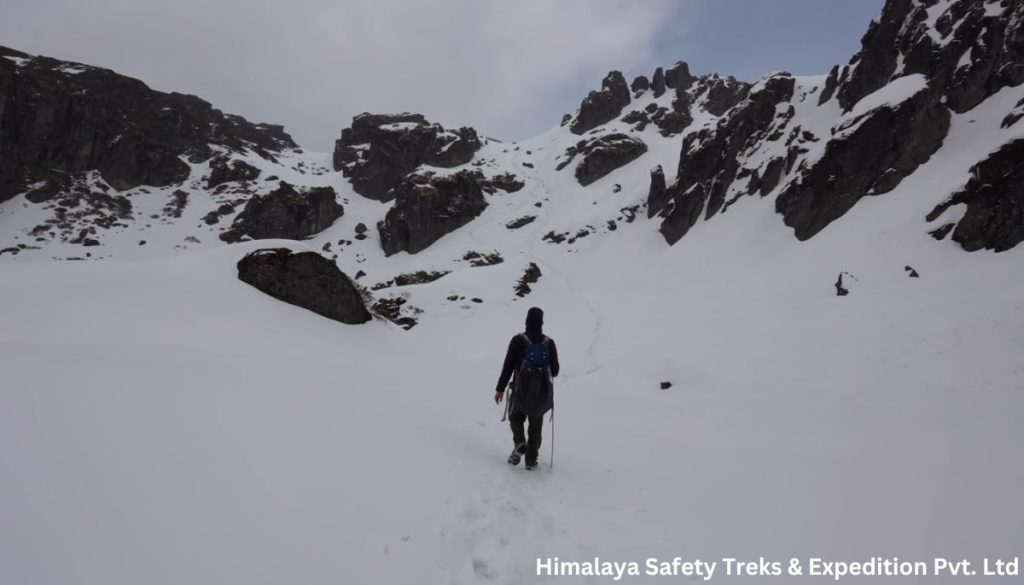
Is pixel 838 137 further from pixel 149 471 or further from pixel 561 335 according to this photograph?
pixel 149 471

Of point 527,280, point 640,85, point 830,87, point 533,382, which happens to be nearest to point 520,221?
point 527,280

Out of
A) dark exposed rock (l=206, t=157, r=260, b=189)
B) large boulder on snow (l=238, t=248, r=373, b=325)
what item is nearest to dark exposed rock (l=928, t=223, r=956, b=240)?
large boulder on snow (l=238, t=248, r=373, b=325)

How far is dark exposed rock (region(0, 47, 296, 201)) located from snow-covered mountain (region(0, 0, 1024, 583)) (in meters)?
62.4

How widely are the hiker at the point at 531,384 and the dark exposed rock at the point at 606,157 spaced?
70.9 meters

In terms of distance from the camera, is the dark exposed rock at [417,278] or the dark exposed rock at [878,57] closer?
the dark exposed rock at [878,57]

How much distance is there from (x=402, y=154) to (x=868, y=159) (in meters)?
76.9

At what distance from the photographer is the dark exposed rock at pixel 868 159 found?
27.4 meters

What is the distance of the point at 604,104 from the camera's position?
95.2 meters

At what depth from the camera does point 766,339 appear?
1725cm

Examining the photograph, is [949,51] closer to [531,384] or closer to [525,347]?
[525,347]

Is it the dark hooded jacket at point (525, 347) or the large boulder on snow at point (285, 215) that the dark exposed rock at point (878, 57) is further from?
the large boulder on snow at point (285, 215)

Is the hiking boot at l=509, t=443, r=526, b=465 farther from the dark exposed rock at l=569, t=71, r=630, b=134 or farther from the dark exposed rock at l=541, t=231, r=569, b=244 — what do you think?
the dark exposed rock at l=569, t=71, r=630, b=134

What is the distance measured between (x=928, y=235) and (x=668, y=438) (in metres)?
20.0

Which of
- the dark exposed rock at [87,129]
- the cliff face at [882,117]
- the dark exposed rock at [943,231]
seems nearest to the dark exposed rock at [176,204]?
the dark exposed rock at [87,129]
